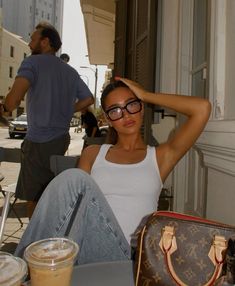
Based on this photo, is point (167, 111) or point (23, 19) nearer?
point (167, 111)

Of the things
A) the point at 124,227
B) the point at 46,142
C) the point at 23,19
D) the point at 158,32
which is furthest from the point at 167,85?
the point at 23,19

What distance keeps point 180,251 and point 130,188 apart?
2.37 feet

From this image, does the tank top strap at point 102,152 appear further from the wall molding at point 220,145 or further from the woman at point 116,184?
the wall molding at point 220,145

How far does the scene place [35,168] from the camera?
2838 millimetres

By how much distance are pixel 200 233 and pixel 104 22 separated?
733 cm

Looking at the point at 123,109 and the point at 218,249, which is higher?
the point at 123,109

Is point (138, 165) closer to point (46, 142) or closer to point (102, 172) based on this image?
point (102, 172)

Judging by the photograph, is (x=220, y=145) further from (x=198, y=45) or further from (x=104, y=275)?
(x=198, y=45)

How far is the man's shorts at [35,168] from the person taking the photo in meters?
2.82

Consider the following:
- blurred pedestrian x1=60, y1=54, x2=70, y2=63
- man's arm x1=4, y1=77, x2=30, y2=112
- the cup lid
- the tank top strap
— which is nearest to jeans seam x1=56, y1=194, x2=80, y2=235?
the cup lid

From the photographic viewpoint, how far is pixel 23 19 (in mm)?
57062

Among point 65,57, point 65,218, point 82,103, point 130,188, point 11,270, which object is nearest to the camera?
point 11,270

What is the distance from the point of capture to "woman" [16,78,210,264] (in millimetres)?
1247

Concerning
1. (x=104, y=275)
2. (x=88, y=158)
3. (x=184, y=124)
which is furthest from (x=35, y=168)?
(x=104, y=275)
